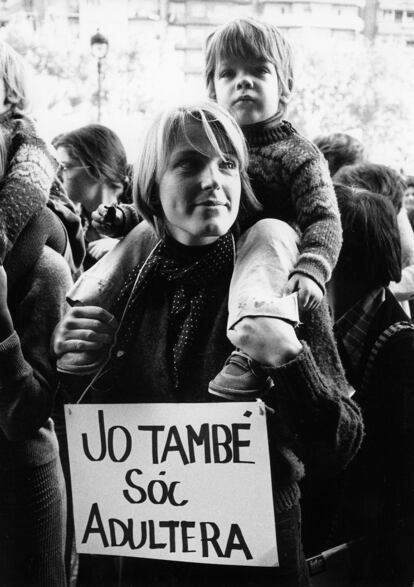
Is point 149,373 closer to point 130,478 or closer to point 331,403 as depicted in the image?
point 130,478

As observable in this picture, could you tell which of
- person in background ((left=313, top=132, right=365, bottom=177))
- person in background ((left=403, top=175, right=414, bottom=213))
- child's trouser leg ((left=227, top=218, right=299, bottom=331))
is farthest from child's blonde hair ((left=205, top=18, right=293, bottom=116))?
person in background ((left=403, top=175, right=414, bottom=213))

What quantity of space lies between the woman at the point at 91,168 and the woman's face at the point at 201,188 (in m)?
0.85

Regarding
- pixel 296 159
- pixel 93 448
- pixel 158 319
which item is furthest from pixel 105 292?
pixel 296 159

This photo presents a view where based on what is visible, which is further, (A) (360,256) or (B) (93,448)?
(A) (360,256)

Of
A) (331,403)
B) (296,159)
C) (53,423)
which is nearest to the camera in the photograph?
(331,403)

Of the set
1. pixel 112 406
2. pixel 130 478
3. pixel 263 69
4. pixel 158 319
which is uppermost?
pixel 263 69

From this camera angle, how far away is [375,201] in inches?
58.6

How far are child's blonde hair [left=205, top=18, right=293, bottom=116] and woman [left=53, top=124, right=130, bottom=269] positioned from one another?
761mm

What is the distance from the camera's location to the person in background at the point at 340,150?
8.22 ft

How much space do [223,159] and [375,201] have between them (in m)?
0.47

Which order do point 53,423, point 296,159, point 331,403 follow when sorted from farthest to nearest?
point 53,423, point 296,159, point 331,403

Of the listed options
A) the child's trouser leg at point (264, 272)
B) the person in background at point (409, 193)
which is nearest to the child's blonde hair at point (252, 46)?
the child's trouser leg at point (264, 272)

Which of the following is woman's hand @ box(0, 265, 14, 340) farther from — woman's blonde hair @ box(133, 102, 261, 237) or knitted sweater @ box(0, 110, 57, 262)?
woman's blonde hair @ box(133, 102, 261, 237)

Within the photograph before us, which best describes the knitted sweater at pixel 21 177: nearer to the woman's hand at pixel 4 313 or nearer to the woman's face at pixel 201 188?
the woman's hand at pixel 4 313
